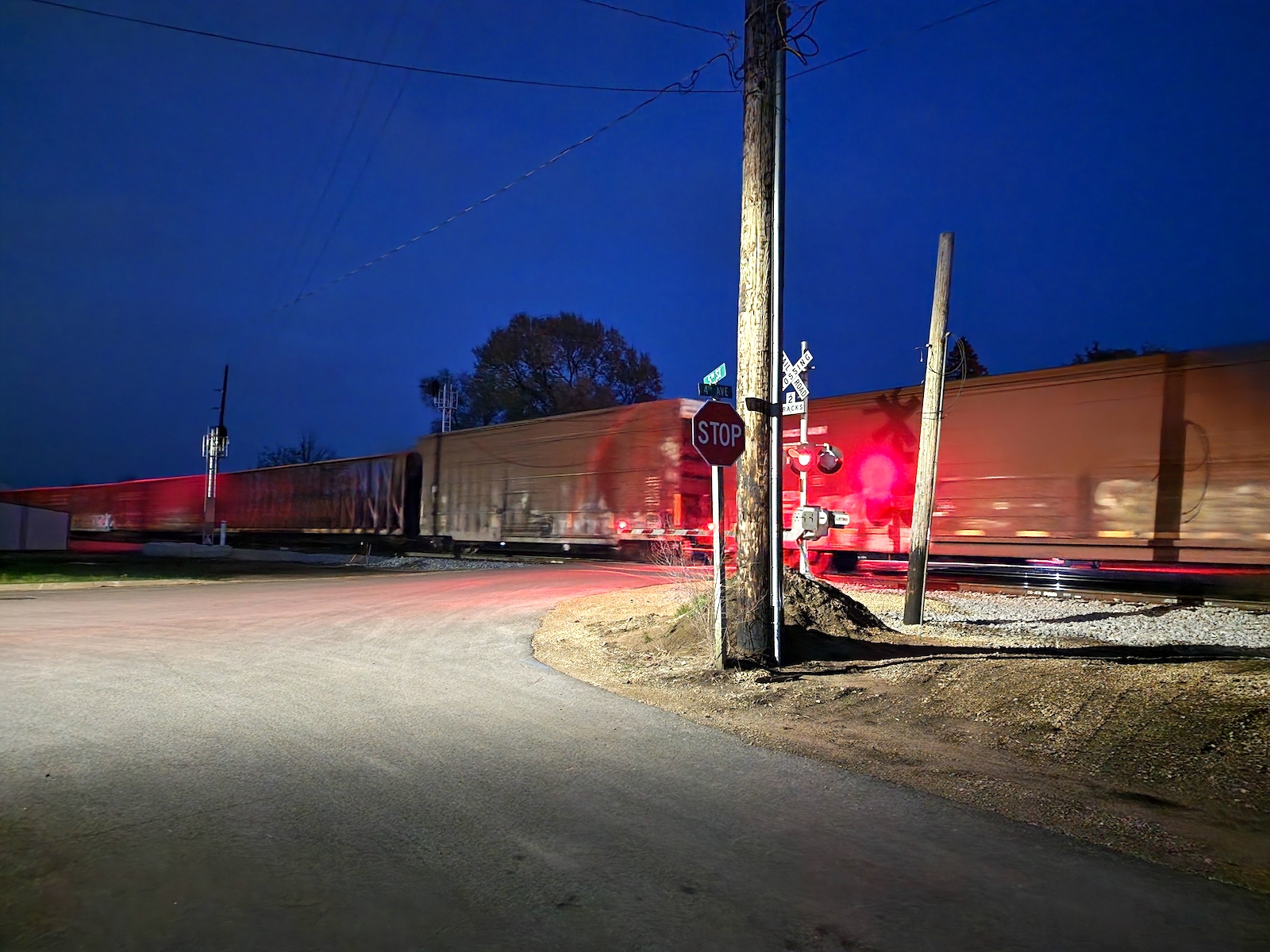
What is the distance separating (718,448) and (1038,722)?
343 centimetres

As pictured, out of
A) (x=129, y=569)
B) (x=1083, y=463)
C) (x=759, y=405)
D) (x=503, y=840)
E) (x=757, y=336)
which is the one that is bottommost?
(x=129, y=569)

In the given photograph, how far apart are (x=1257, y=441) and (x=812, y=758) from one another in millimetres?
9231

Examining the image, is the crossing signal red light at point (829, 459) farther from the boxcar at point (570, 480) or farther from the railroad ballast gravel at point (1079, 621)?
the boxcar at point (570, 480)

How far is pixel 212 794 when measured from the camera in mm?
4566

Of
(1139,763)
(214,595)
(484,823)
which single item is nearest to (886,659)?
(1139,763)

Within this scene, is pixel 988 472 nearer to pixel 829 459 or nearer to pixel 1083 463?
pixel 1083 463

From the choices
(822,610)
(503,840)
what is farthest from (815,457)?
(503,840)

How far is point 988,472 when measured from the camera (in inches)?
549

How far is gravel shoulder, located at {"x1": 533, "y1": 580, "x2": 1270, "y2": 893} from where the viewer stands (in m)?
4.39

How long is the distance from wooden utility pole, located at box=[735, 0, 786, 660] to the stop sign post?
276 mm

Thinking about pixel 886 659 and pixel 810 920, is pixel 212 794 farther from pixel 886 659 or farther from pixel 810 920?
pixel 886 659

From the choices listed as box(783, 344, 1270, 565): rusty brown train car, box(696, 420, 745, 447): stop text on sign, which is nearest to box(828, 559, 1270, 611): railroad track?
box(783, 344, 1270, 565): rusty brown train car

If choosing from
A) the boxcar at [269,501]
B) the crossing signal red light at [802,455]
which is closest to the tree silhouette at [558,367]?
the boxcar at [269,501]

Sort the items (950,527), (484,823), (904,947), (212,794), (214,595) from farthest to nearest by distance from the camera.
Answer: (214,595) < (950,527) < (212,794) < (484,823) < (904,947)
